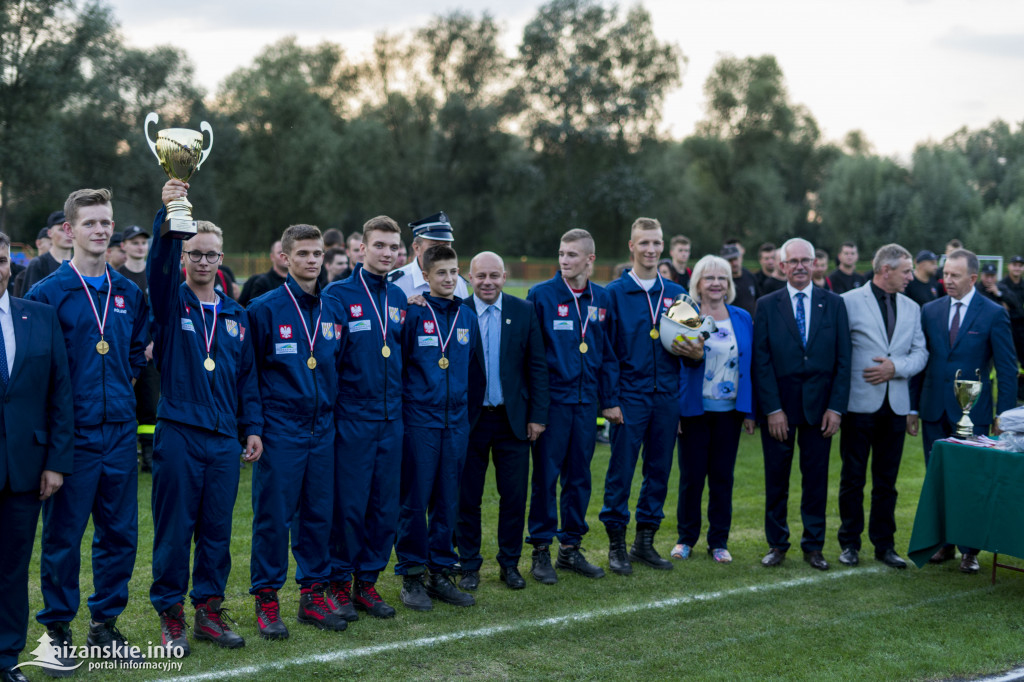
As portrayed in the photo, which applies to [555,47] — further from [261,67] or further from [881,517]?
[881,517]

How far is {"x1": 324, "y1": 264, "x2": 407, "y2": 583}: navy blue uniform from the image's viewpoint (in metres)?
5.11

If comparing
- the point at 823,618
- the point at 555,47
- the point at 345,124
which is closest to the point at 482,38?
the point at 555,47

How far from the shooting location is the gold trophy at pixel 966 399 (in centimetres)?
617

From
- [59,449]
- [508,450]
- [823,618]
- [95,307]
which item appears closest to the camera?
[59,449]

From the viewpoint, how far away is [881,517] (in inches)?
261

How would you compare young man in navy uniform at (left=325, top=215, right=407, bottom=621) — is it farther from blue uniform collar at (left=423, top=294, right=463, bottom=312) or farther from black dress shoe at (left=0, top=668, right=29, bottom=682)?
black dress shoe at (left=0, top=668, right=29, bottom=682)

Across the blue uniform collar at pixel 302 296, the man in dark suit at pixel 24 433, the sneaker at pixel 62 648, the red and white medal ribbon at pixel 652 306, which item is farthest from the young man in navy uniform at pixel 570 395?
the man in dark suit at pixel 24 433

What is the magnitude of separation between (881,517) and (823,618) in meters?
1.58

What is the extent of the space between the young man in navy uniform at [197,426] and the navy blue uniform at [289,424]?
0.35ft

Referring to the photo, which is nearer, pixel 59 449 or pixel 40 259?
pixel 59 449

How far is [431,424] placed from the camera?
536 cm

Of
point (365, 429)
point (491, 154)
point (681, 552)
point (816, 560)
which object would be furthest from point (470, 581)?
point (491, 154)

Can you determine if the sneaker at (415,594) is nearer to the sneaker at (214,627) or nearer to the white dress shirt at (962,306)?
the sneaker at (214,627)

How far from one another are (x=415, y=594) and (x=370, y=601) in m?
0.30
